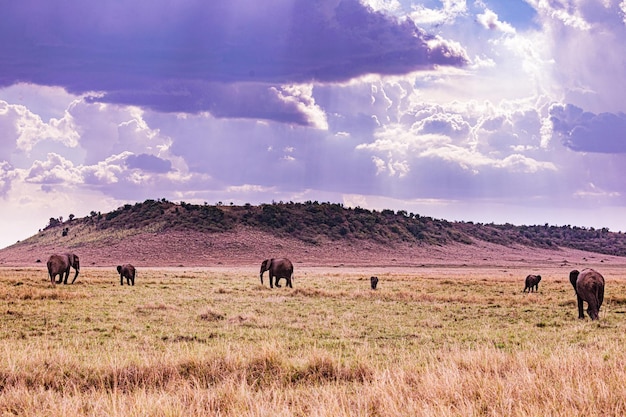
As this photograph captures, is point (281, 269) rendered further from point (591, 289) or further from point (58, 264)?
point (591, 289)

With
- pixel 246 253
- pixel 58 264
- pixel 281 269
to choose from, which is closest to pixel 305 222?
pixel 246 253

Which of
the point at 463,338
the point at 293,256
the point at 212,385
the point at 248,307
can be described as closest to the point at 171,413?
the point at 212,385

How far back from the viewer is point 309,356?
1082 centimetres

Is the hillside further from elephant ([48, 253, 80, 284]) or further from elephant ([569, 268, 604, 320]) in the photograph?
elephant ([569, 268, 604, 320])

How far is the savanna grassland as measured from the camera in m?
7.44

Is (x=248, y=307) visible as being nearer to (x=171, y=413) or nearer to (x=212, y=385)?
(x=212, y=385)

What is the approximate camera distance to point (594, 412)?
22.4 feet

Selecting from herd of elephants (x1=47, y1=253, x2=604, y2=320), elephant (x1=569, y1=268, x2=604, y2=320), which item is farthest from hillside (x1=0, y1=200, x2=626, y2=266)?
elephant (x1=569, y1=268, x2=604, y2=320)

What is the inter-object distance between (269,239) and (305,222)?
16.7 meters

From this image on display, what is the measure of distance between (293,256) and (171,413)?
103 meters

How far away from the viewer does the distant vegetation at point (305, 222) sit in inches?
4863

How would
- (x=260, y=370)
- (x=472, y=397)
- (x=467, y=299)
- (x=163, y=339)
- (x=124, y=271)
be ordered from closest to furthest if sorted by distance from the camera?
(x=472, y=397) → (x=260, y=370) → (x=163, y=339) → (x=467, y=299) → (x=124, y=271)

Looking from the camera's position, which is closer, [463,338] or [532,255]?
[463,338]

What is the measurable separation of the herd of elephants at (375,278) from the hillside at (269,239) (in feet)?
186
